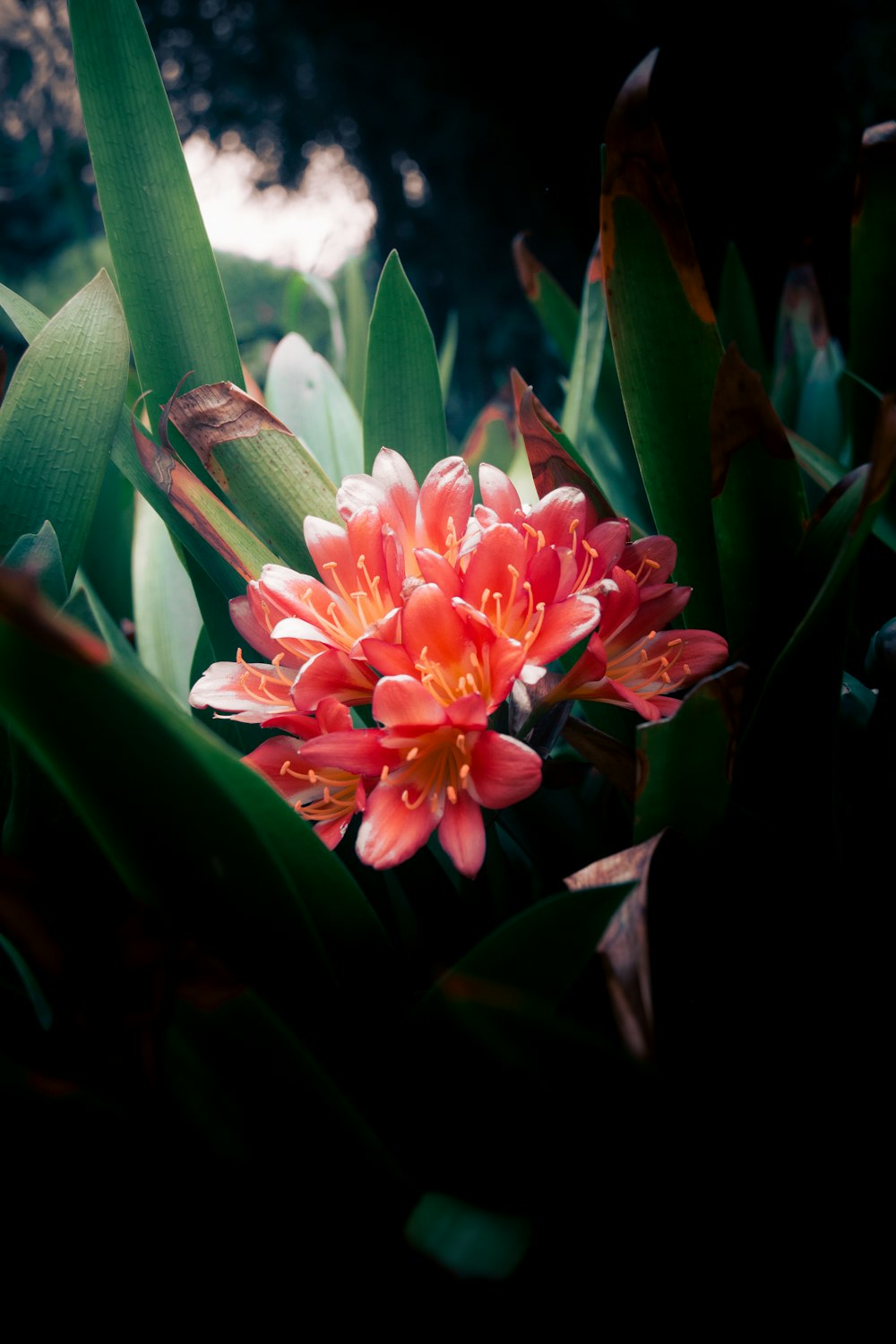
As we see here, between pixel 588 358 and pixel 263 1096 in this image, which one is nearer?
pixel 263 1096

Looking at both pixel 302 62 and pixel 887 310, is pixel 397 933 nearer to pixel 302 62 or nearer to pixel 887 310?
pixel 887 310

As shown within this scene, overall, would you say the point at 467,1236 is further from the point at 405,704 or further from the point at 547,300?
the point at 547,300

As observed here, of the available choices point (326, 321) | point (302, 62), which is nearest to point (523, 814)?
point (326, 321)

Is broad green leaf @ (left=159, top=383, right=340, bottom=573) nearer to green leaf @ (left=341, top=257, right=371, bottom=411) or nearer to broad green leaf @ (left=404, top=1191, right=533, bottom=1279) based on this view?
broad green leaf @ (left=404, top=1191, right=533, bottom=1279)

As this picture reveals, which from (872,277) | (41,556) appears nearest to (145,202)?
(41,556)

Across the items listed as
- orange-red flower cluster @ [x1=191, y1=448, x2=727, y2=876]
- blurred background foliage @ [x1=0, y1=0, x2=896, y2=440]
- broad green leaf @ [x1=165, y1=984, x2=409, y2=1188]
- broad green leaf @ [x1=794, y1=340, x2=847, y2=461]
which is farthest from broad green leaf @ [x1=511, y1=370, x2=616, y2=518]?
blurred background foliage @ [x1=0, y1=0, x2=896, y2=440]
